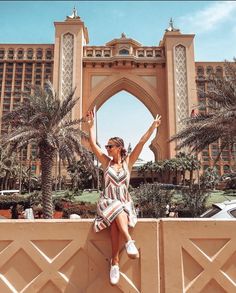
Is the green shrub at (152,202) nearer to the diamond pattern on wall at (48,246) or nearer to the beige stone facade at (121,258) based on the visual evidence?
the beige stone facade at (121,258)

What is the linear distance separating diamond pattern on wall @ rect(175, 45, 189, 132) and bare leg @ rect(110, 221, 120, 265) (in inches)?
2136

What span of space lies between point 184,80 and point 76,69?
62.6 ft

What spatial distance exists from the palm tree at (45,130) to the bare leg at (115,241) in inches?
580

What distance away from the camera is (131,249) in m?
2.65

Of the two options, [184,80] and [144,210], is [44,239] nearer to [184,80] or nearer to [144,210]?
[144,210]

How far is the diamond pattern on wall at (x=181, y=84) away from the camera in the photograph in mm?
57362

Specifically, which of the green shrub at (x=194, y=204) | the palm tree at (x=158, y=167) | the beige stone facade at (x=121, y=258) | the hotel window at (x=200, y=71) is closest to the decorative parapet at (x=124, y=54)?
the hotel window at (x=200, y=71)

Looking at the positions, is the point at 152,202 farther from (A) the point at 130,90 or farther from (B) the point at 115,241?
(A) the point at 130,90

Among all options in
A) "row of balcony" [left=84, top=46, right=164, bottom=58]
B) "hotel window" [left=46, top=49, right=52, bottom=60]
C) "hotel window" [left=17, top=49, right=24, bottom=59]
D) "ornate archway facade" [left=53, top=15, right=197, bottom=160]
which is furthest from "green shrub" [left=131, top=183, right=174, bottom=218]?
"hotel window" [left=17, top=49, right=24, bottom=59]

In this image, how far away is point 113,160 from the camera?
3.16 meters

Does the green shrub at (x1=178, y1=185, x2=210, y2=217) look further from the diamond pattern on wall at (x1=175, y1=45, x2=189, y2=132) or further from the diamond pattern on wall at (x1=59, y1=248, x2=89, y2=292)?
the diamond pattern on wall at (x1=175, y1=45, x2=189, y2=132)

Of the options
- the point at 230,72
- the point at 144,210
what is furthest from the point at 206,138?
the point at 144,210

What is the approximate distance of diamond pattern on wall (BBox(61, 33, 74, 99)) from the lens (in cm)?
5769

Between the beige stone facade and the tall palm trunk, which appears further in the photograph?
the tall palm trunk
